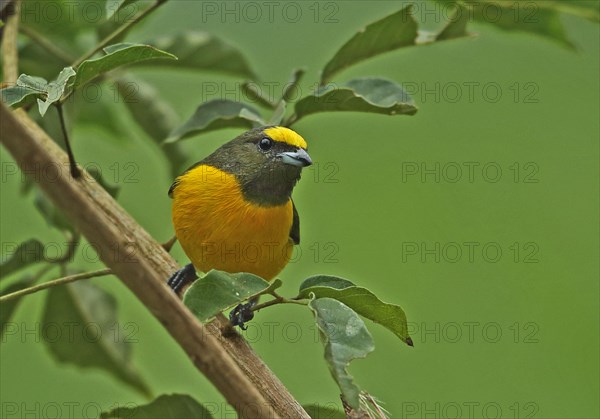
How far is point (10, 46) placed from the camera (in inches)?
79.1

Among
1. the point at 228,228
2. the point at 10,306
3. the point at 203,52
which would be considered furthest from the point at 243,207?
the point at 10,306

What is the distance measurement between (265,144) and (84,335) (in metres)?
0.75

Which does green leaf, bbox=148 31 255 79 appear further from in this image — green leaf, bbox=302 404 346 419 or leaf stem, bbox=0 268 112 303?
green leaf, bbox=302 404 346 419

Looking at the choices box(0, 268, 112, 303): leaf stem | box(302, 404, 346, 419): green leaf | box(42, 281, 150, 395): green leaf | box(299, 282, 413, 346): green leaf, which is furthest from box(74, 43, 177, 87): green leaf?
box(42, 281, 150, 395): green leaf

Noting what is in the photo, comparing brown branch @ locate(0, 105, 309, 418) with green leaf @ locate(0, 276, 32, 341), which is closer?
brown branch @ locate(0, 105, 309, 418)

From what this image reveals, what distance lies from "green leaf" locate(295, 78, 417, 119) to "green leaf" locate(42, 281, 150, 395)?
2.77 feet

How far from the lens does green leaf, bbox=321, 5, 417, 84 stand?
192cm

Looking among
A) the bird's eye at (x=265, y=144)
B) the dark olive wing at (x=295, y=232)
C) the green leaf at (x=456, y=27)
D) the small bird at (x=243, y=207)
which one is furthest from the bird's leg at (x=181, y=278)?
the green leaf at (x=456, y=27)

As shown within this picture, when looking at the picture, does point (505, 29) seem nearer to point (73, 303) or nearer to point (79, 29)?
point (79, 29)

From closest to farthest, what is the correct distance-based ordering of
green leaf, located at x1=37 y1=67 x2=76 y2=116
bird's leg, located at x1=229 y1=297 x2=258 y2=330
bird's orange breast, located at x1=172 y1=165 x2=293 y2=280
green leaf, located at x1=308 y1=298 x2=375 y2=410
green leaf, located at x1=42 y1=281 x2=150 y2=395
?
green leaf, located at x1=308 y1=298 x2=375 y2=410 < green leaf, located at x1=37 y1=67 x2=76 y2=116 < bird's leg, located at x1=229 y1=297 x2=258 y2=330 < bird's orange breast, located at x1=172 y1=165 x2=293 y2=280 < green leaf, located at x1=42 y1=281 x2=150 y2=395

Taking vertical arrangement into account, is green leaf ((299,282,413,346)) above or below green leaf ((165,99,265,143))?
below

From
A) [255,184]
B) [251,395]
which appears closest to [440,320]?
[255,184]

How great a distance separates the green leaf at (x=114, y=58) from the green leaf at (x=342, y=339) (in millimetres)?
528

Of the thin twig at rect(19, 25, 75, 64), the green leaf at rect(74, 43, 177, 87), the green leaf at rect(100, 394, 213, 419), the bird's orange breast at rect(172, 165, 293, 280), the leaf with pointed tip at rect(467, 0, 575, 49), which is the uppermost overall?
the leaf with pointed tip at rect(467, 0, 575, 49)
